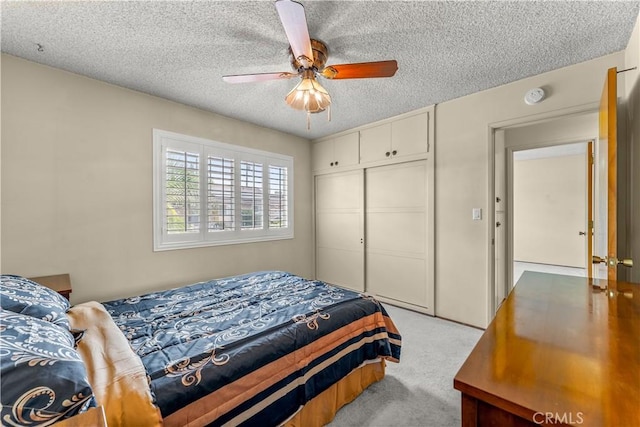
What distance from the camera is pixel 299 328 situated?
1.64m

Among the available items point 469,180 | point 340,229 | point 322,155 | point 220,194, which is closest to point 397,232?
point 340,229

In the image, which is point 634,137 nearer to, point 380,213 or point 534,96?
point 534,96

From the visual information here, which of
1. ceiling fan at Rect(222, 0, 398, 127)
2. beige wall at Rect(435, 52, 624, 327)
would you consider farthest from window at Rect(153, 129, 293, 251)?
beige wall at Rect(435, 52, 624, 327)

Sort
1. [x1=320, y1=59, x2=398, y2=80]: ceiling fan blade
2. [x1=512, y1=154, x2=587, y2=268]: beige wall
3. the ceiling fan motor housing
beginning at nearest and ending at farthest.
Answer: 1. [x1=320, y1=59, x2=398, y2=80]: ceiling fan blade
2. the ceiling fan motor housing
3. [x1=512, y1=154, x2=587, y2=268]: beige wall

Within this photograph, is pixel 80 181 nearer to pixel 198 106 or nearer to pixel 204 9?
pixel 198 106

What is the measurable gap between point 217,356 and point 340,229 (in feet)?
10.2

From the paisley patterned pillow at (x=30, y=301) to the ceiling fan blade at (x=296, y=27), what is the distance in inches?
70.9

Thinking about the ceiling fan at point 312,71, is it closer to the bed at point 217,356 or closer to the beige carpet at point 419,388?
the bed at point 217,356

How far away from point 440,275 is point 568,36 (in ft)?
7.81

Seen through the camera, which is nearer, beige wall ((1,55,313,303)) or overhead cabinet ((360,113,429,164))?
beige wall ((1,55,313,303))

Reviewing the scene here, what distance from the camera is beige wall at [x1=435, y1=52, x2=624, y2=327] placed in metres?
2.61

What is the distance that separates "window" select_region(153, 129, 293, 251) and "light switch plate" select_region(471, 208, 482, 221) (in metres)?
2.48

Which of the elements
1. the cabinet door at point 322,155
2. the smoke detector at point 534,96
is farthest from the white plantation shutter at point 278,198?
the smoke detector at point 534,96

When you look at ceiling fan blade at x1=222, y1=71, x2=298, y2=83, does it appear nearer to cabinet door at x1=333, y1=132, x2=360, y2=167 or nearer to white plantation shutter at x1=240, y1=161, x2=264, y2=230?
white plantation shutter at x1=240, y1=161, x2=264, y2=230
